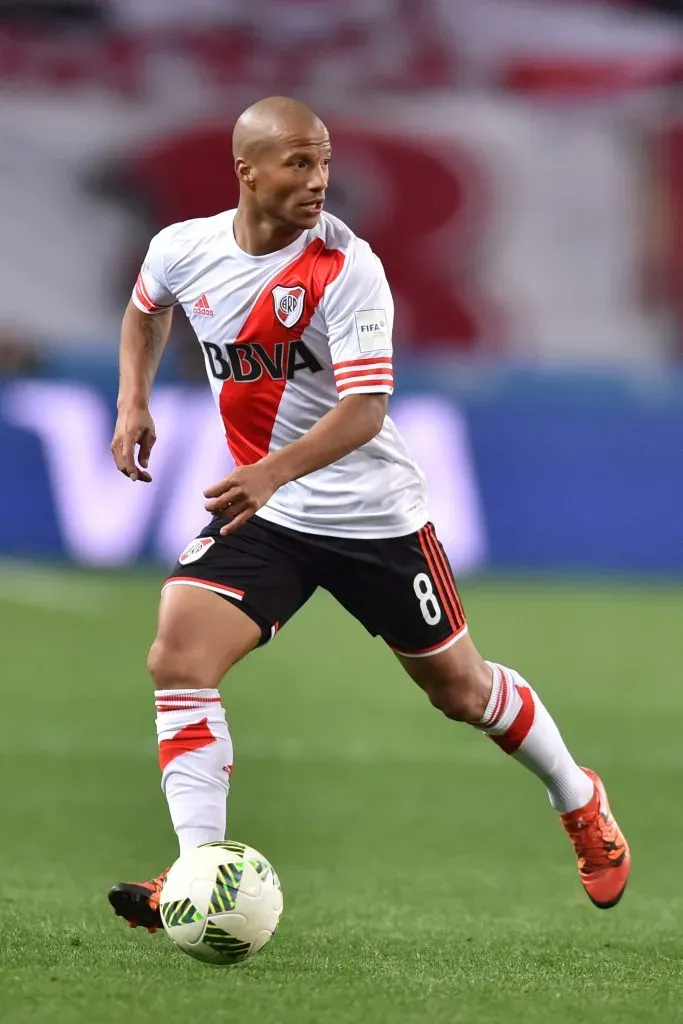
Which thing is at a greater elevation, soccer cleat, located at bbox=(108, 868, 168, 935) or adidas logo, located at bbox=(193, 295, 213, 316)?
adidas logo, located at bbox=(193, 295, 213, 316)

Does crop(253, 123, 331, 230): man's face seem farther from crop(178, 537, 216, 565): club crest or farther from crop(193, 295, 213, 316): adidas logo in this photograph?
crop(178, 537, 216, 565): club crest

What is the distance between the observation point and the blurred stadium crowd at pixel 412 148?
1948 cm

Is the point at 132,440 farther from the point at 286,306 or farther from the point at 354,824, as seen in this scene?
the point at 354,824

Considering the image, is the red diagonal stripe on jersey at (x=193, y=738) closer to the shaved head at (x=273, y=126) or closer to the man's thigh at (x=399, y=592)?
the man's thigh at (x=399, y=592)

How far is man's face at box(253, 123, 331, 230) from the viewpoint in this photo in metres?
4.18

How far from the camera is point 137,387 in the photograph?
4.64 meters

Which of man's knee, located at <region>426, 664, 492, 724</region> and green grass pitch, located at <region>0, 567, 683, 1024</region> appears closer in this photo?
green grass pitch, located at <region>0, 567, 683, 1024</region>

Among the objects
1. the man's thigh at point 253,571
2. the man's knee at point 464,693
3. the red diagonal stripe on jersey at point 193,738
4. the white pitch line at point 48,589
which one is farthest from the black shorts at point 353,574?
the white pitch line at point 48,589

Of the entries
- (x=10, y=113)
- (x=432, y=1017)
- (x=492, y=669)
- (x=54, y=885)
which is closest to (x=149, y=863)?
(x=54, y=885)

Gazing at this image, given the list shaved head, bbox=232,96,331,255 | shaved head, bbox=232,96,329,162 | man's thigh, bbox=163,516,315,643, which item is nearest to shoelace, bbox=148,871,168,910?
man's thigh, bbox=163,516,315,643

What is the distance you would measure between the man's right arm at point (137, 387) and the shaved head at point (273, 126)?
2.11ft

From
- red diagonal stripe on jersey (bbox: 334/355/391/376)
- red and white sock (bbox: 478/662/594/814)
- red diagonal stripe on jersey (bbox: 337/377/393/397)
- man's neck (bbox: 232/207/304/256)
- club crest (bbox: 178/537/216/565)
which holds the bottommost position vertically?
red and white sock (bbox: 478/662/594/814)

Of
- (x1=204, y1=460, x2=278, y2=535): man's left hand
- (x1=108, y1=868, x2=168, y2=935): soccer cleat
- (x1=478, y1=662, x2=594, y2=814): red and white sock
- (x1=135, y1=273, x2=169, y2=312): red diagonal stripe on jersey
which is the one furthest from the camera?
(x1=478, y1=662, x2=594, y2=814): red and white sock

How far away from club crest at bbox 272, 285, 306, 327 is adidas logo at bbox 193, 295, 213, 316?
0.19 m
